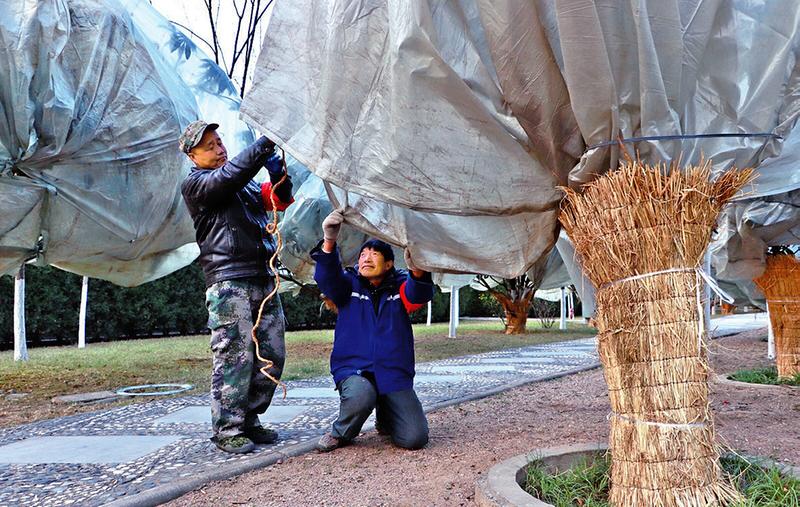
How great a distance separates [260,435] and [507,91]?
7.68 ft

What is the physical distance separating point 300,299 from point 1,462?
54.6 feet

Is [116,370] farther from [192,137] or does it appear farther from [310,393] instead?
[192,137]

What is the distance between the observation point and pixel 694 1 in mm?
1979

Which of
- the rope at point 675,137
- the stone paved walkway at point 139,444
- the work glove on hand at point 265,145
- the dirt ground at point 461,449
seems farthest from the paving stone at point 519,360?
the rope at point 675,137

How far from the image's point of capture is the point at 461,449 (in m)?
3.23

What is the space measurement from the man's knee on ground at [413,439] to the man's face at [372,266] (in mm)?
821

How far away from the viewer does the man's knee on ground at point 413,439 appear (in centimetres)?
321

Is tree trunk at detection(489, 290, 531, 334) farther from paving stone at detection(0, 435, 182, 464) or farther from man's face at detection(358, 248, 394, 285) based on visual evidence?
paving stone at detection(0, 435, 182, 464)

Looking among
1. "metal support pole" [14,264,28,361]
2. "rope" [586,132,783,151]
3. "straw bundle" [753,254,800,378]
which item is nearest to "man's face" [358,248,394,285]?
"rope" [586,132,783,151]

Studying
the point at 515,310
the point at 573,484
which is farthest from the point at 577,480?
the point at 515,310

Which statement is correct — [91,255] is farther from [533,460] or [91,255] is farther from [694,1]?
[694,1]

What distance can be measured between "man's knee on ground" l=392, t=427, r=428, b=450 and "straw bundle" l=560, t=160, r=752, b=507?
1372 millimetres

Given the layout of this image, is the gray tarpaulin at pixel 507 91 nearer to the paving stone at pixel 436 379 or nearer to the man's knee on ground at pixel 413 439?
the man's knee on ground at pixel 413 439

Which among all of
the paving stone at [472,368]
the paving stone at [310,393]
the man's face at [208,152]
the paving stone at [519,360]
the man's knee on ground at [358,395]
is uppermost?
the man's face at [208,152]
